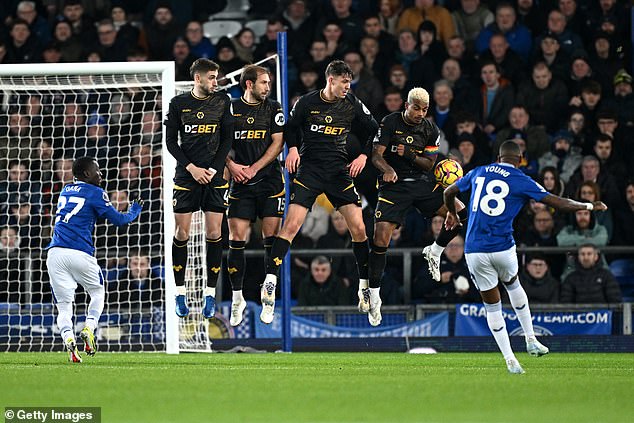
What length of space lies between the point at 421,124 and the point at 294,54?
6.46 metres

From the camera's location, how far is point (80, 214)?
1254 cm

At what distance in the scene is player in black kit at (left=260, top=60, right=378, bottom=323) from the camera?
13188 millimetres

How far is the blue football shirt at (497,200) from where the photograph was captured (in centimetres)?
1125

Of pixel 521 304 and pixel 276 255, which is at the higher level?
pixel 276 255

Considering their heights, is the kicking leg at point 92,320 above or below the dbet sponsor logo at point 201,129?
below

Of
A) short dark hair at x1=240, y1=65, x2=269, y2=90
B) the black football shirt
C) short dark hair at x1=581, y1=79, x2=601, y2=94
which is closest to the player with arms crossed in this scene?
the black football shirt

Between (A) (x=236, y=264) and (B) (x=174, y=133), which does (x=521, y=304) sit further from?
(B) (x=174, y=133)

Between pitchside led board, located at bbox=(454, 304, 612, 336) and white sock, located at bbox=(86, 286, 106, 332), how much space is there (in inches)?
216

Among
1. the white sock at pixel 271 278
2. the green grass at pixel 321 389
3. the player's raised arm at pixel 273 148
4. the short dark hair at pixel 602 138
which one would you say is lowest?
the green grass at pixel 321 389

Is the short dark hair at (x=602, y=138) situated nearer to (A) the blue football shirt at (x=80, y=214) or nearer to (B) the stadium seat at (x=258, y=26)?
(B) the stadium seat at (x=258, y=26)

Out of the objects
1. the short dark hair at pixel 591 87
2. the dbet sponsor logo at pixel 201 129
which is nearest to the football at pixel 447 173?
the dbet sponsor logo at pixel 201 129

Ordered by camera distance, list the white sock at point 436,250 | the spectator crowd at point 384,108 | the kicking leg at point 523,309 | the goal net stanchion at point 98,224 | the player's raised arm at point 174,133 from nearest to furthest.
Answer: the kicking leg at point 523,309 → the player's raised arm at point 174,133 → the white sock at point 436,250 → the goal net stanchion at point 98,224 → the spectator crowd at point 384,108

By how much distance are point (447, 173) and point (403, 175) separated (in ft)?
1.84

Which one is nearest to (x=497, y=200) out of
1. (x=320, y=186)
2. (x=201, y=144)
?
(x=320, y=186)
